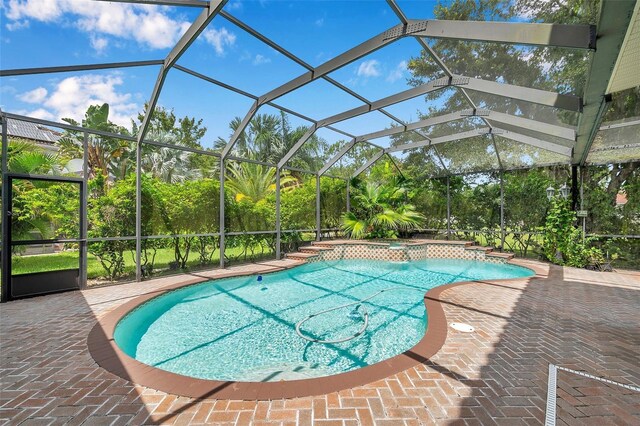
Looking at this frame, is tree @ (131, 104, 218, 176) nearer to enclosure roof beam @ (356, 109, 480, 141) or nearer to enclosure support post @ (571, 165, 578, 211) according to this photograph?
enclosure roof beam @ (356, 109, 480, 141)

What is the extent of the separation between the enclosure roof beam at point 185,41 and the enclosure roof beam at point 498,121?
24.1ft

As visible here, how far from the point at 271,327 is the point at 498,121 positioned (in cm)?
846

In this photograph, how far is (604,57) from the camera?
3562 millimetres

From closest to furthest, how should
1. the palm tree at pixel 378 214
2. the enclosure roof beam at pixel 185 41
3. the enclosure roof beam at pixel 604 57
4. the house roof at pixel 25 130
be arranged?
the enclosure roof beam at pixel 604 57 → the enclosure roof beam at pixel 185 41 → the house roof at pixel 25 130 → the palm tree at pixel 378 214

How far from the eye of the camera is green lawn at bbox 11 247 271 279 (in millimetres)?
5603

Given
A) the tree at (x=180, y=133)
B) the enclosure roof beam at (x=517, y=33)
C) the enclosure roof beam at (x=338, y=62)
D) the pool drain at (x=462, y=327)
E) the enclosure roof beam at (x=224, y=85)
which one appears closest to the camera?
the enclosure roof beam at (x=517, y=33)

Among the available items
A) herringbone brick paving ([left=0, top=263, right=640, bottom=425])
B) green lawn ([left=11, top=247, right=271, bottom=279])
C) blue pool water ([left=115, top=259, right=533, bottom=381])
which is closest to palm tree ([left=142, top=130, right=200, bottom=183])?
green lawn ([left=11, top=247, right=271, bottom=279])

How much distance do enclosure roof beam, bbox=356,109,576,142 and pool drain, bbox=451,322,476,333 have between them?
6.44 m

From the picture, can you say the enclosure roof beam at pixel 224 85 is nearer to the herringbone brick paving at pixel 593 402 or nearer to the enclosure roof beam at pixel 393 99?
the enclosure roof beam at pixel 393 99

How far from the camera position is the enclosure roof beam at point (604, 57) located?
2.82 meters

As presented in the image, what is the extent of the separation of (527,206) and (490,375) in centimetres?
1108

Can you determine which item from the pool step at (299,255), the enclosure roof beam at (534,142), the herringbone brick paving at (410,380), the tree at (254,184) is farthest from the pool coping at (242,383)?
the tree at (254,184)

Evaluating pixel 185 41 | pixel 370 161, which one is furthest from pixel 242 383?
pixel 370 161

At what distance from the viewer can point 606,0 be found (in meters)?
2.73
